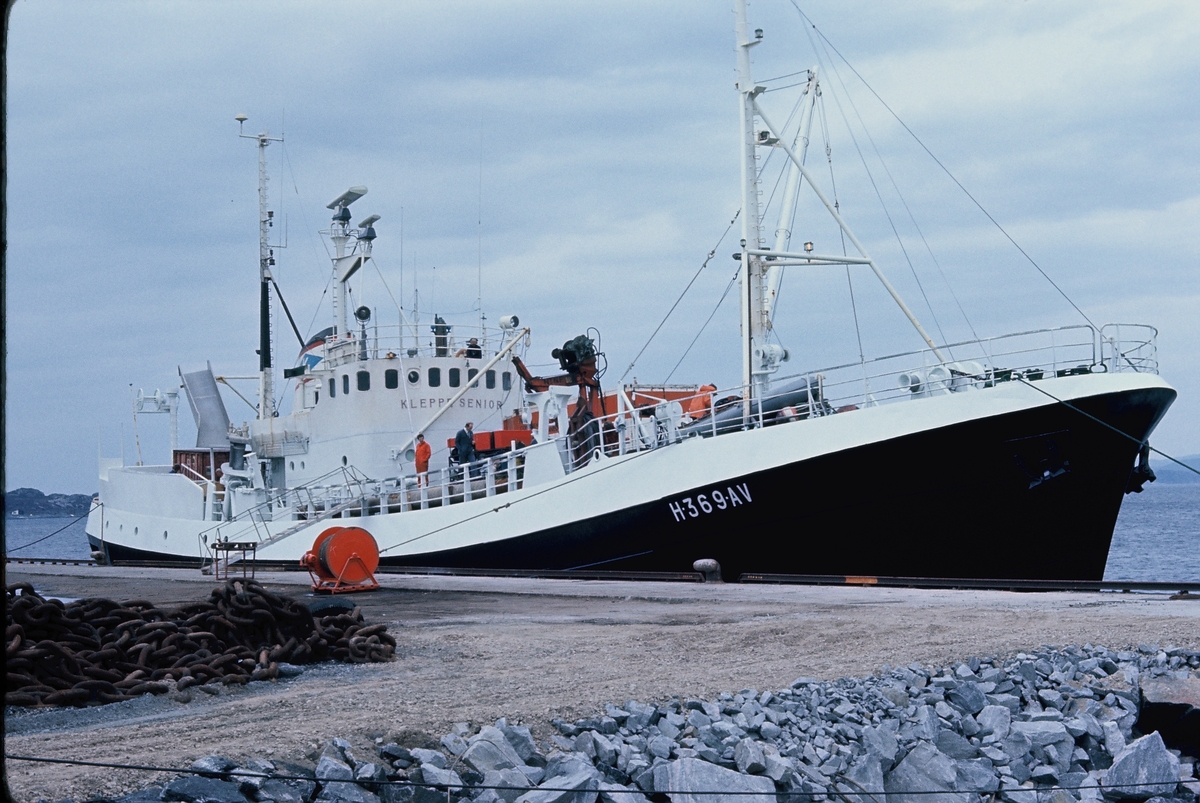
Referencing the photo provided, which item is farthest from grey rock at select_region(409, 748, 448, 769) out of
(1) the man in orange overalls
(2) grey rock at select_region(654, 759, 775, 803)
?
(1) the man in orange overalls

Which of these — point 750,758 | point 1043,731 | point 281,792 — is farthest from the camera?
point 1043,731

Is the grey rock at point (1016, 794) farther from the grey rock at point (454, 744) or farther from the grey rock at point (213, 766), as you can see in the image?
the grey rock at point (213, 766)

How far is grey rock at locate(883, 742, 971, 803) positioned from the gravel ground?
102 cm

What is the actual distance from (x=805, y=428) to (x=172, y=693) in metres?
9.93

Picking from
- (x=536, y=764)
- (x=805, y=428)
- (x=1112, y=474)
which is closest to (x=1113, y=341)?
(x=1112, y=474)

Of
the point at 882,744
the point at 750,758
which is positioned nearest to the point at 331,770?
the point at 750,758

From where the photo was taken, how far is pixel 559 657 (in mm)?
7699

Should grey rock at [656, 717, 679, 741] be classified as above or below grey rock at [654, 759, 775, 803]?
above

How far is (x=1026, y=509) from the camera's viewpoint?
47.3 feet

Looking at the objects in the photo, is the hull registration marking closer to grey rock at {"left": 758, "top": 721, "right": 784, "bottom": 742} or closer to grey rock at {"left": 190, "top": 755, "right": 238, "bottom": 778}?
grey rock at {"left": 758, "top": 721, "right": 784, "bottom": 742}

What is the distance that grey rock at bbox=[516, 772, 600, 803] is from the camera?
4.70 metres

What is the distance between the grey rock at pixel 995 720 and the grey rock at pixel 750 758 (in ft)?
5.51

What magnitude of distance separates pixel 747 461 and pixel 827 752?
9.61 metres

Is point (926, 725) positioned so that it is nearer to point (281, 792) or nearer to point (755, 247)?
point (281, 792)
